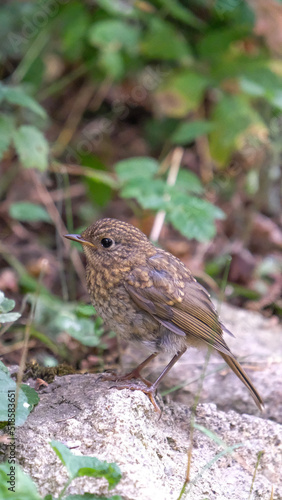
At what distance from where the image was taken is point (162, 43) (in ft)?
19.1

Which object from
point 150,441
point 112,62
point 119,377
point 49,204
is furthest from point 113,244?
point 112,62

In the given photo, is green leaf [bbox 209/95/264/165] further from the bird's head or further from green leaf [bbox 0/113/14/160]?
the bird's head

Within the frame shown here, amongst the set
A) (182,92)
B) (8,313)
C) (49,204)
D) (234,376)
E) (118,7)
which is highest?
(118,7)

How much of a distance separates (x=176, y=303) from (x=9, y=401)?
1099 mm

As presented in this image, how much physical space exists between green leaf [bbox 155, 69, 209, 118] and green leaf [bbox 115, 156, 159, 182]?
1.23m

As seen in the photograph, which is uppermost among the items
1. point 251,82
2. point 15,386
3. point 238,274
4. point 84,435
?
point 251,82

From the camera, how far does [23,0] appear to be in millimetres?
6434

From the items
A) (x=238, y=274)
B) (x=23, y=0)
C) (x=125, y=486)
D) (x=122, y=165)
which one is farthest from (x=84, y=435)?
(x=23, y=0)

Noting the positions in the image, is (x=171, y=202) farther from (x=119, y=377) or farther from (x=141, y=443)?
(x=141, y=443)

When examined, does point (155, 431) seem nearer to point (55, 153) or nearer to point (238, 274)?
point (238, 274)

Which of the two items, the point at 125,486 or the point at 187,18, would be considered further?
the point at 187,18

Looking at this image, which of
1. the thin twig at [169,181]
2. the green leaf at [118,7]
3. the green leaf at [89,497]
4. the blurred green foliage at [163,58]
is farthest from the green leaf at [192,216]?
the green leaf at [89,497]

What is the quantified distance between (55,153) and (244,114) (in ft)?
6.82

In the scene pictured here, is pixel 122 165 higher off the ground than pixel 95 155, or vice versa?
pixel 122 165
